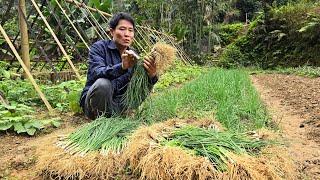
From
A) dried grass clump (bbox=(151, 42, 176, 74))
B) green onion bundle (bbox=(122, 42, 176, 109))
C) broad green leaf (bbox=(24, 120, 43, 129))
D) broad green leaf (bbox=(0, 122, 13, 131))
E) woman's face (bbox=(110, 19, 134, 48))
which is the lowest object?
broad green leaf (bbox=(24, 120, 43, 129))

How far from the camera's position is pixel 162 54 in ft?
8.61

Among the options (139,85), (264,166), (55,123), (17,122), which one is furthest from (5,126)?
(264,166)

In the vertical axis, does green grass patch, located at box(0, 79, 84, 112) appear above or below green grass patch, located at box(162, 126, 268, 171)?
below

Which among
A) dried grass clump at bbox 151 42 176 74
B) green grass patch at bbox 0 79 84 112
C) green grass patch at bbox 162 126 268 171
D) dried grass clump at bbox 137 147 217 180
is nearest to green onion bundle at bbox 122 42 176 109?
dried grass clump at bbox 151 42 176 74

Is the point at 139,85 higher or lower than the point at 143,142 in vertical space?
higher

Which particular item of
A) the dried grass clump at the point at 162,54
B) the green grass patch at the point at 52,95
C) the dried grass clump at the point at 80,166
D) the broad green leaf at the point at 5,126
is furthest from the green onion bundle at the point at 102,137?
the green grass patch at the point at 52,95

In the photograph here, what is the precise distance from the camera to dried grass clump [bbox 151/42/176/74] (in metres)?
2.61

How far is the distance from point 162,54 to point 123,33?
1.73ft

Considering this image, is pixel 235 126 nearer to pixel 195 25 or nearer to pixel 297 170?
pixel 297 170

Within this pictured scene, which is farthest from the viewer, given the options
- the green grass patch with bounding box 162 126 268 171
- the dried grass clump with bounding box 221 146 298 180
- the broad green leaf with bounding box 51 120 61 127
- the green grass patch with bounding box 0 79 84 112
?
the green grass patch with bounding box 0 79 84 112

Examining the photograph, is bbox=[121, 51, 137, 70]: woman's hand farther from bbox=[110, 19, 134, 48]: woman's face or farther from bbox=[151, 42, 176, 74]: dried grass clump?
bbox=[110, 19, 134, 48]: woman's face

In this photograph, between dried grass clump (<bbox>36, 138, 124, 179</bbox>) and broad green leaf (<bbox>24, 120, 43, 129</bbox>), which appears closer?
dried grass clump (<bbox>36, 138, 124, 179</bbox>)

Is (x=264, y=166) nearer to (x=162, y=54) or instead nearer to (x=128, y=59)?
(x=162, y=54)

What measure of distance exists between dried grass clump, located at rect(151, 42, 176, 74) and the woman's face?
429 millimetres
